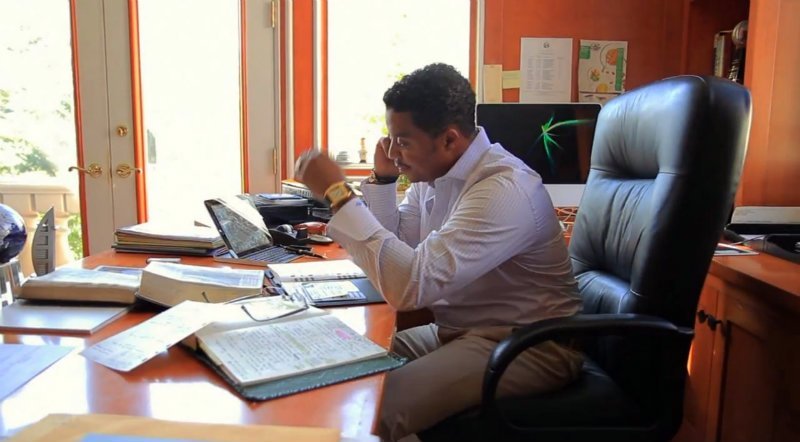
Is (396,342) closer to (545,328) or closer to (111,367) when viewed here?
(545,328)

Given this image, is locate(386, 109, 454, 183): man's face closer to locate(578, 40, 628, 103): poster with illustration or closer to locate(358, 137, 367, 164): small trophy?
locate(358, 137, 367, 164): small trophy

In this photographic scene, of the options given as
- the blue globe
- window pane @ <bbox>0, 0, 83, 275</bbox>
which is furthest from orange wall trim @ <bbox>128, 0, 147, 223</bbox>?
the blue globe

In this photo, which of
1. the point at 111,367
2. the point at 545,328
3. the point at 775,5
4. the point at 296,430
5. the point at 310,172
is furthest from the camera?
the point at 775,5

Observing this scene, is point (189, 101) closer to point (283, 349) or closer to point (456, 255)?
point (456, 255)

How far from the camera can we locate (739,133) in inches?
41.8

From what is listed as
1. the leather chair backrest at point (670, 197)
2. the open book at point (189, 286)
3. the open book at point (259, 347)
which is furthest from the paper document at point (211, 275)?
the leather chair backrest at point (670, 197)

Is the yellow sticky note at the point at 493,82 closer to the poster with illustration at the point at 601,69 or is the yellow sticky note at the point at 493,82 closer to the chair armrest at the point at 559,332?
the poster with illustration at the point at 601,69

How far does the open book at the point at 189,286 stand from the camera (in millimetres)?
1139

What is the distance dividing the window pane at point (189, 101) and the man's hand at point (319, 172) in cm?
166

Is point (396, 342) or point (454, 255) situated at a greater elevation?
point (454, 255)

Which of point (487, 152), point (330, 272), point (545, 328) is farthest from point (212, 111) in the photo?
point (545, 328)

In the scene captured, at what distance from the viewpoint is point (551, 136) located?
2230mm

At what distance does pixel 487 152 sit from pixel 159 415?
34.8 inches

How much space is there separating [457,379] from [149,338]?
557 millimetres
